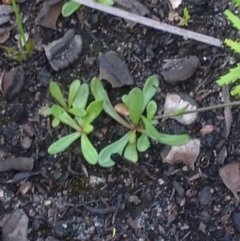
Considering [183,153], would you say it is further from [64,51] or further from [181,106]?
[64,51]

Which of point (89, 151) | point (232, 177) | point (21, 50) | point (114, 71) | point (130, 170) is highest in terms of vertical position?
point (21, 50)

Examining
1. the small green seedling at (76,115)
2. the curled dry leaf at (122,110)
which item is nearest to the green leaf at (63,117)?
the small green seedling at (76,115)

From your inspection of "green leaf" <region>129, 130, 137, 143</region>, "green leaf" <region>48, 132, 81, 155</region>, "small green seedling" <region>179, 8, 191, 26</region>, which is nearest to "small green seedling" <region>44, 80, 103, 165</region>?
"green leaf" <region>48, 132, 81, 155</region>

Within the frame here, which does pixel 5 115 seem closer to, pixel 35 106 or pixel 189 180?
pixel 35 106

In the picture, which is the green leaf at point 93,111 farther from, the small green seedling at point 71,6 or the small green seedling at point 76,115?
the small green seedling at point 71,6

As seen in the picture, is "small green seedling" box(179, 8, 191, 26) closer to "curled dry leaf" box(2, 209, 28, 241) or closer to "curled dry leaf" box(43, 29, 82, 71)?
"curled dry leaf" box(43, 29, 82, 71)

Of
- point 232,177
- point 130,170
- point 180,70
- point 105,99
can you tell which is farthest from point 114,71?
point 232,177
